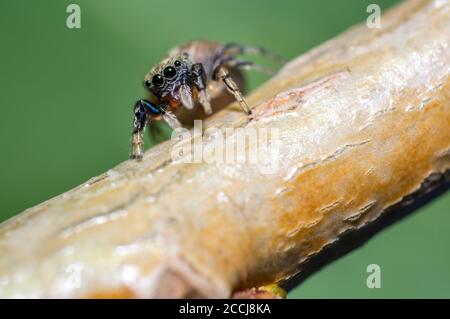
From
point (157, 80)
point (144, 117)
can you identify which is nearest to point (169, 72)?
point (157, 80)

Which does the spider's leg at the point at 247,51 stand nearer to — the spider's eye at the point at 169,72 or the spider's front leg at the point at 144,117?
the spider's eye at the point at 169,72

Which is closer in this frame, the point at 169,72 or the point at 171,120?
the point at 171,120

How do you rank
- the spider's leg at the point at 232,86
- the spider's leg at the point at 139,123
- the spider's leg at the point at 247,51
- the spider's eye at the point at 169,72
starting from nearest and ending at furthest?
the spider's leg at the point at 232,86 < the spider's leg at the point at 139,123 < the spider's eye at the point at 169,72 < the spider's leg at the point at 247,51

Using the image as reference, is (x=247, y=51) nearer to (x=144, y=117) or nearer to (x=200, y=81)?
(x=200, y=81)

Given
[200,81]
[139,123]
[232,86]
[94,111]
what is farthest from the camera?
[94,111]

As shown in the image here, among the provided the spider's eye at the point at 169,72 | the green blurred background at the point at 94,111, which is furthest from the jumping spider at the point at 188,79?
the green blurred background at the point at 94,111

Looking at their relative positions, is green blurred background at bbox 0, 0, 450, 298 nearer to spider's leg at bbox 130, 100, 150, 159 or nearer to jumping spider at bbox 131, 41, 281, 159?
jumping spider at bbox 131, 41, 281, 159
